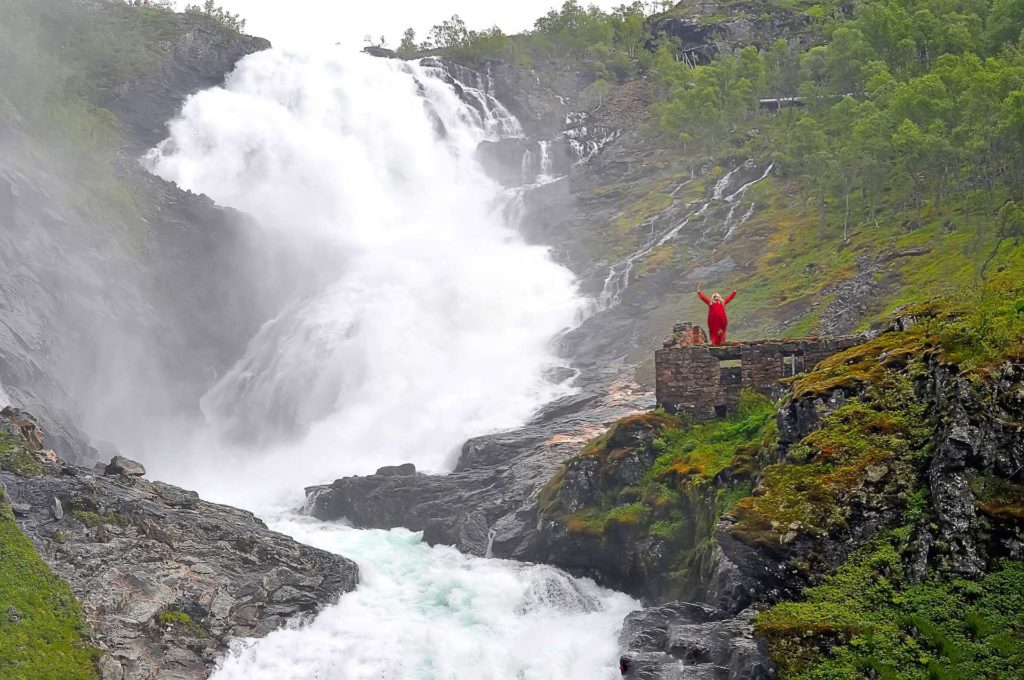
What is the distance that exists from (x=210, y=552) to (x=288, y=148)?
52.7 meters

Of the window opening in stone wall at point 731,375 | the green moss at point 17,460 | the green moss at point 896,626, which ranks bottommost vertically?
the green moss at point 896,626

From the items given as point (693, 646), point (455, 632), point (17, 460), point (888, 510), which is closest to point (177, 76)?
point (17, 460)

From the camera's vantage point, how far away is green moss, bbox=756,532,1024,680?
1288 cm

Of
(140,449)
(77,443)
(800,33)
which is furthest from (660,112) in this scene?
(77,443)

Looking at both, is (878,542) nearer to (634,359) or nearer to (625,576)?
(625,576)

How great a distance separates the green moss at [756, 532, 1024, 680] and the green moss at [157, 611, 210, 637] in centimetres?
1245

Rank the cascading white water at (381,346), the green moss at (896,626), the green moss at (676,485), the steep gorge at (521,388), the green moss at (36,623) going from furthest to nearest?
the cascading white water at (381,346)
the green moss at (676,485)
the green moss at (36,623)
the steep gorge at (521,388)
the green moss at (896,626)

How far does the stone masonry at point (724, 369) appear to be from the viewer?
23172mm

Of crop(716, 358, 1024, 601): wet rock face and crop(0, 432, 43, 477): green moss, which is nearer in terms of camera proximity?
crop(716, 358, 1024, 601): wet rock face

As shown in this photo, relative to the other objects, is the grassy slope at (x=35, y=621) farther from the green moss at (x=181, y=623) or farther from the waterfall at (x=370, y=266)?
the waterfall at (x=370, y=266)

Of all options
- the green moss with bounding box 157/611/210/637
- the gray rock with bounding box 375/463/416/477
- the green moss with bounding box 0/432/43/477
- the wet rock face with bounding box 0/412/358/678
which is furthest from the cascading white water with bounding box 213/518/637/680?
the green moss with bounding box 0/432/43/477

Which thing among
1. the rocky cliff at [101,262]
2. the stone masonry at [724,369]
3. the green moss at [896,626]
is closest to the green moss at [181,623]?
the green moss at [896,626]

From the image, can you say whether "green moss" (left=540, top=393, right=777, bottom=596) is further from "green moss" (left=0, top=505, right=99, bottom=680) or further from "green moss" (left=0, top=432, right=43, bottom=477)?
"green moss" (left=0, top=432, right=43, bottom=477)

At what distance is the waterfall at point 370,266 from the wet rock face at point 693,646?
18862 millimetres
